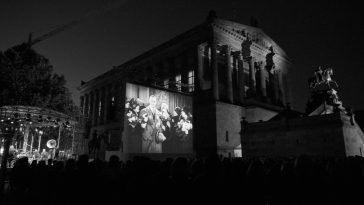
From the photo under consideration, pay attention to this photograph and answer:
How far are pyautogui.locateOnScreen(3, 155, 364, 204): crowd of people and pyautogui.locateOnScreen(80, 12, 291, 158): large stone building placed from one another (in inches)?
909

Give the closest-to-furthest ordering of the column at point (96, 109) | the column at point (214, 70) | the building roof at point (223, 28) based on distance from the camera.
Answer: the column at point (214, 70)
the building roof at point (223, 28)
the column at point (96, 109)

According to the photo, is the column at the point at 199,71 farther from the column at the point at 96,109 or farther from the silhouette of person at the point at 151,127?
the column at the point at 96,109

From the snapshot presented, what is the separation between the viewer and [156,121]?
2627cm

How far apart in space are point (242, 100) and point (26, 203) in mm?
33830

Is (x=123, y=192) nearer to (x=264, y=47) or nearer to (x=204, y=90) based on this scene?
(x=204, y=90)

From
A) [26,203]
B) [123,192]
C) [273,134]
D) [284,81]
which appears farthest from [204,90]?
[123,192]

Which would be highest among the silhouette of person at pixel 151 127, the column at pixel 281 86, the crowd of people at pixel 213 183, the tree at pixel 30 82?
the column at pixel 281 86

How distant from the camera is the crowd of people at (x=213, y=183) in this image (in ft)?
17.1

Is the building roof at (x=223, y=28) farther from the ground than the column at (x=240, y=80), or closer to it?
farther from the ground

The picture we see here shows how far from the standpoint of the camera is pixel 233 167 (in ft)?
19.8

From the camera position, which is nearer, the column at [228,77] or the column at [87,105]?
the column at [228,77]

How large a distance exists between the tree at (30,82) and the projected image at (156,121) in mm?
11165

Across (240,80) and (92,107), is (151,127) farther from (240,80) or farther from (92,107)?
(92,107)

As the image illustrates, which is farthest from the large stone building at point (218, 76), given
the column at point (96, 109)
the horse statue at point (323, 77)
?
the horse statue at point (323, 77)
